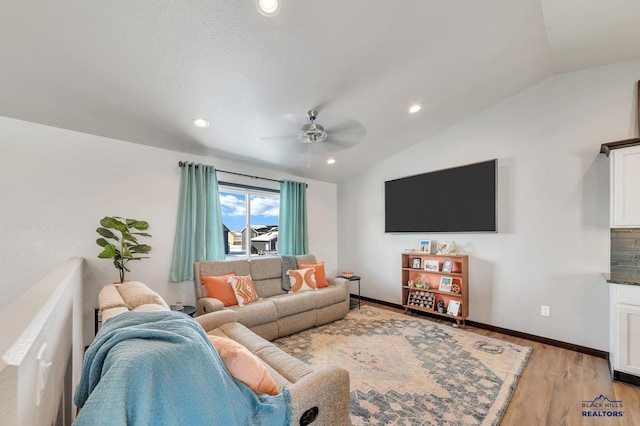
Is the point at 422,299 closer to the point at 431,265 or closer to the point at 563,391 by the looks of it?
the point at 431,265

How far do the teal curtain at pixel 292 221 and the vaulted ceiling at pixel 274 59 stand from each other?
147cm

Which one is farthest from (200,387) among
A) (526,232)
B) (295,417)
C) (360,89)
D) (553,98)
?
(553,98)

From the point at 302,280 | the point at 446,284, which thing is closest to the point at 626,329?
the point at 446,284

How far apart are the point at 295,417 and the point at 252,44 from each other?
7.97 feet

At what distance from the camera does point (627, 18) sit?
2.19 metres

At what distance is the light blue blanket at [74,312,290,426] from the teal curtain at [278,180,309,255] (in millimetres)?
3453

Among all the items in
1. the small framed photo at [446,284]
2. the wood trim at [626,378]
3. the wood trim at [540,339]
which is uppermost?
the small framed photo at [446,284]

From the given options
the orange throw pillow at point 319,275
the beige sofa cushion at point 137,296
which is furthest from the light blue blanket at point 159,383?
the orange throw pillow at point 319,275

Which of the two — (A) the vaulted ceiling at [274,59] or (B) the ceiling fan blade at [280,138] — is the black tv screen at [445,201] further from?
(B) the ceiling fan blade at [280,138]

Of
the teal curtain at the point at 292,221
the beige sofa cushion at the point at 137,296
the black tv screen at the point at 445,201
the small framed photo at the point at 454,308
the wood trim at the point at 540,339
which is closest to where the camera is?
the beige sofa cushion at the point at 137,296

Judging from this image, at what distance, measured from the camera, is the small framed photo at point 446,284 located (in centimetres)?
375

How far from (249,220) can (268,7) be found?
3.15m

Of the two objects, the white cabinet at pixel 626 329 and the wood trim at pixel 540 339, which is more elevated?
the white cabinet at pixel 626 329

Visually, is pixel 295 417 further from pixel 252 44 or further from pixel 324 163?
pixel 324 163
